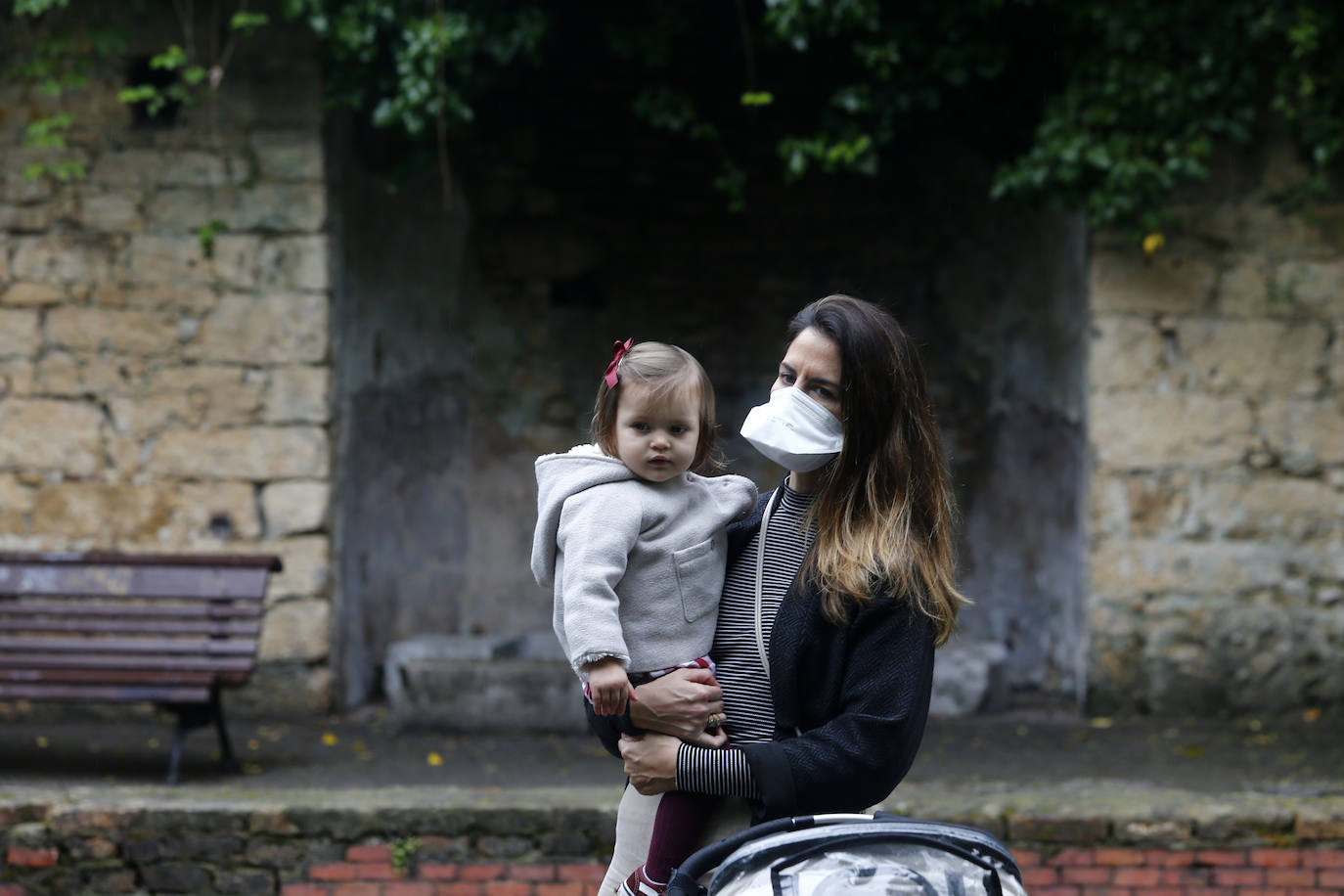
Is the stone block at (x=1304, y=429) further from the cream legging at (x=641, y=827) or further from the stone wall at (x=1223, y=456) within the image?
the cream legging at (x=641, y=827)

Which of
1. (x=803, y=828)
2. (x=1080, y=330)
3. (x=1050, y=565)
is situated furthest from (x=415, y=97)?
(x=803, y=828)

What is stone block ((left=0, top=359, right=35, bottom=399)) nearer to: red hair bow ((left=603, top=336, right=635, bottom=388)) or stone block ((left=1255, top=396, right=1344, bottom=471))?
red hair bow ((left=603, top=336, right=635, bottom=388))

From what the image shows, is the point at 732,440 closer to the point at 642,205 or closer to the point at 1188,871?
the point at 642,205

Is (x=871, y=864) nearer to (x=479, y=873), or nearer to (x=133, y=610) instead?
(x=479, y=873)

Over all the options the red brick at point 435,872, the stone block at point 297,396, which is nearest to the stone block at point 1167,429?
the red brick at point 435,872

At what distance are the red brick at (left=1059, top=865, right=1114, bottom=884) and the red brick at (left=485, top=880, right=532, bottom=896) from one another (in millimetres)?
1527

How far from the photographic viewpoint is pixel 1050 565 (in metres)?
5.97

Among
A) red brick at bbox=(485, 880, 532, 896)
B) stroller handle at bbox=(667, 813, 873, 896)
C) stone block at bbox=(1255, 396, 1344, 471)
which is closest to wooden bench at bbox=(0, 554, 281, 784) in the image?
red brick at bbox=(485, 880, 532, 896)

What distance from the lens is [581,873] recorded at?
147 inches

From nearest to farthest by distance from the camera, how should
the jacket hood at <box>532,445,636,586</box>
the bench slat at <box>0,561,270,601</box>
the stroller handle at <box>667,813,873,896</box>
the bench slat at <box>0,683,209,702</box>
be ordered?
the stroller handle at <box>667,813,873,896</box> → the jacket hood at <box>532,445,636,586</box> → the bench slat at <box>0,683,209,702</box> → the bench slat at <box>0,561,270,601</box>

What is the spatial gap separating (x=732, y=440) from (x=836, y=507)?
4782 mm

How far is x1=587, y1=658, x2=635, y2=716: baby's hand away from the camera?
6.02 feet

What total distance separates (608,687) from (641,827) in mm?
302

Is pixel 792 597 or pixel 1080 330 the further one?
pixel 1080 330
